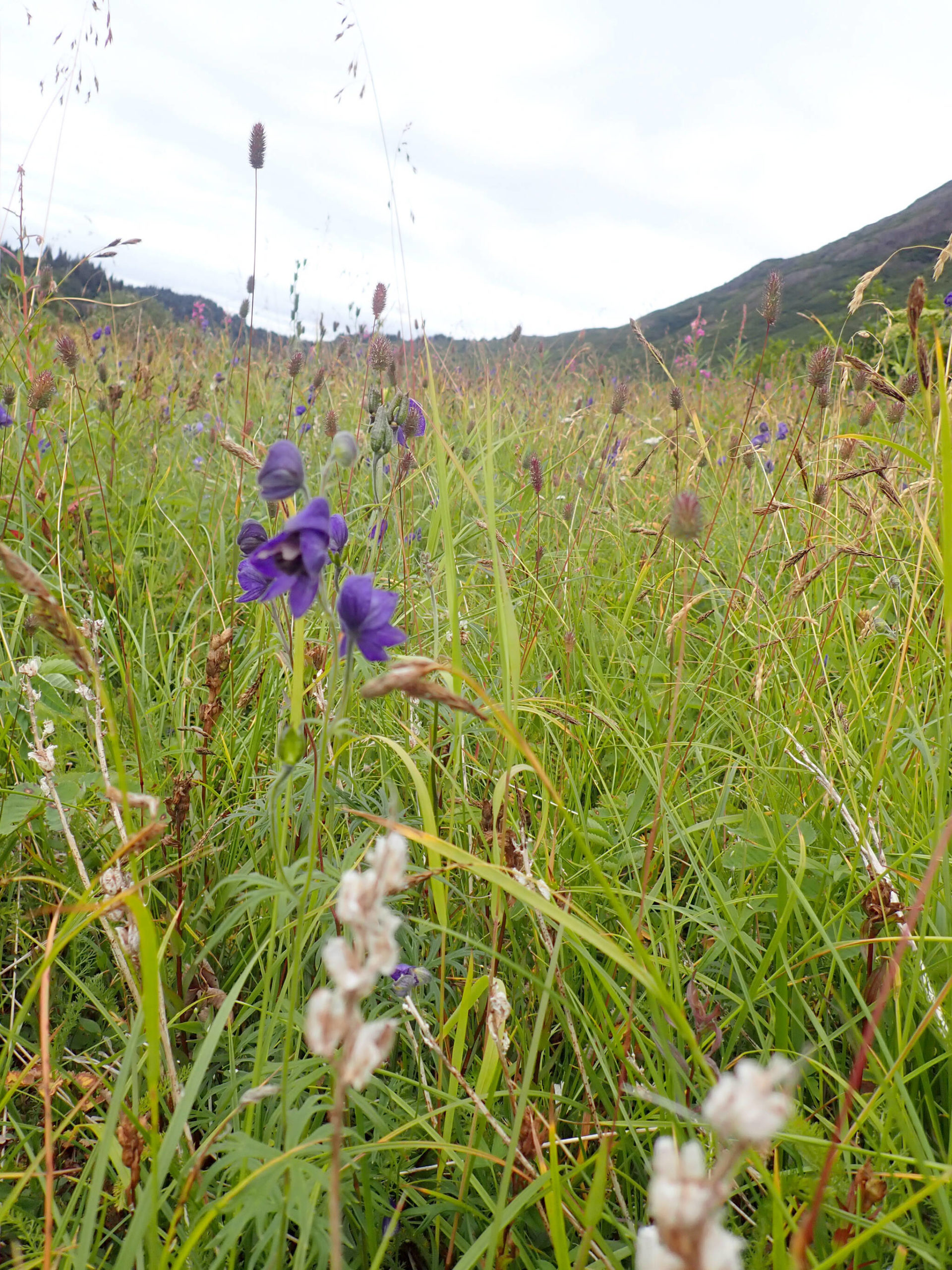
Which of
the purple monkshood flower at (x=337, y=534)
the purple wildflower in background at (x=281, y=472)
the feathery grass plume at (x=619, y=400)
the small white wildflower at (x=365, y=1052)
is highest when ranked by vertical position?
the feathery grass plume at (x=619, y=400)

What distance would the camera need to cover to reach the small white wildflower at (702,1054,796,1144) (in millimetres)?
338

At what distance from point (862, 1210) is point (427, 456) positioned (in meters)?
2.84

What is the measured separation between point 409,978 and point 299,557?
79 centimetres

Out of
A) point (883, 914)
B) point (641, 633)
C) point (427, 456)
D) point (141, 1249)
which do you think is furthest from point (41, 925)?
point (427, 456)

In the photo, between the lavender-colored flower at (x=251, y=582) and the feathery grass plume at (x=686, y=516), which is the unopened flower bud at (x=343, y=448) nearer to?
the lavender-colored flower at (x=251, y=582)

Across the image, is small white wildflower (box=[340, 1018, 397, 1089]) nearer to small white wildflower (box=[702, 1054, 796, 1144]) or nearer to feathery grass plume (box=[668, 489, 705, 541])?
small white wildflower (box=[702, 1054, 796, 1144])

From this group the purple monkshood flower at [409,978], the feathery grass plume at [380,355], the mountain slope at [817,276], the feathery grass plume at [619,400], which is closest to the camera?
the purple monkshood flower at [409,978]

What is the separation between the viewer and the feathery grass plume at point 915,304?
1.39 m

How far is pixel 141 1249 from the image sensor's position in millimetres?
909

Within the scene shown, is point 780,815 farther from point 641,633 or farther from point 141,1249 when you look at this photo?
point 141,1249

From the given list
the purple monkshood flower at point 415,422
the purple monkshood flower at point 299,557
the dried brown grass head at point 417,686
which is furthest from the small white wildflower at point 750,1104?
the purple monkshood flower at point 415,422

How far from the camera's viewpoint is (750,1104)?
1.14 feet

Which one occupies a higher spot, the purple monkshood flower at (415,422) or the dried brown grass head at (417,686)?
the purple monkshood flower at (415,422)

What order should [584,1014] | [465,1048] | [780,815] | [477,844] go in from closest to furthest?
[584,1014] → [465,1048] → [477,844] → [780,815]
